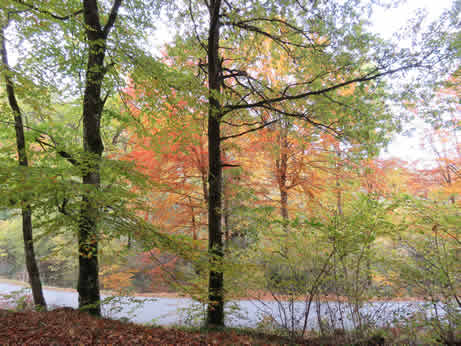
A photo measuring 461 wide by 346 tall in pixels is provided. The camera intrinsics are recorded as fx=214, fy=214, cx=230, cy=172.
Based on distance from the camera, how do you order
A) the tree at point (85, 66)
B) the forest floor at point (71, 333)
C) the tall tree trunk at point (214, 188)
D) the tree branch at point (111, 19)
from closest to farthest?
the forest floor at point (71, 333)
the tree at point (85, 66)
the tree branch at point (111, 19)
the tall tree trunk at point (214, 188)

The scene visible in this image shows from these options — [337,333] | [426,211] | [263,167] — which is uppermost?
[263,167]

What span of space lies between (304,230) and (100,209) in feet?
11.4

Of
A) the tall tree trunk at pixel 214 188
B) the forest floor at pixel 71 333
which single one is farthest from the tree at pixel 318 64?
the forest floor at pixel 71 333

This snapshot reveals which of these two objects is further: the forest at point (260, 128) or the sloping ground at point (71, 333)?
the forest at point (260, 128)

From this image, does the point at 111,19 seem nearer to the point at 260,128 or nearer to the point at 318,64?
the point at 260,128

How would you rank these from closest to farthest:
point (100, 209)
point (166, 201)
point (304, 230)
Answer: point (100, 209) → point (304, 230) → point (166, 201)

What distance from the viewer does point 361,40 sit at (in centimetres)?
367

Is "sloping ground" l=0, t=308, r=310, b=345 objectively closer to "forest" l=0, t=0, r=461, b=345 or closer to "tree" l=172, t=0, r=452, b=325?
"forest" l=0, t=0, r=461, b=345

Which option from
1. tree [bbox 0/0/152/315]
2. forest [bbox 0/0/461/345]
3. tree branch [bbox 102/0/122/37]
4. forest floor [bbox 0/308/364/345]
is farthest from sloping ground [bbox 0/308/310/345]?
tree branch [bbox 102/0/122/37]

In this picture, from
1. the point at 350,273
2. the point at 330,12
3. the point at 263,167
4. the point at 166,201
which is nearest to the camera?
the point at 330,12

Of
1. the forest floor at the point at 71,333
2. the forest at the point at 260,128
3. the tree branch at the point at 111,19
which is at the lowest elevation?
the forest floor at the point at 71,333

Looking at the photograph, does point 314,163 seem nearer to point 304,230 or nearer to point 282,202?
point 282,202

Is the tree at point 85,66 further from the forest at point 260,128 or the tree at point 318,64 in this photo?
the tree at point 318,64

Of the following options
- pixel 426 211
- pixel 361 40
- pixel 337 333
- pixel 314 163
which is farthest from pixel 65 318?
pixel 314 163
